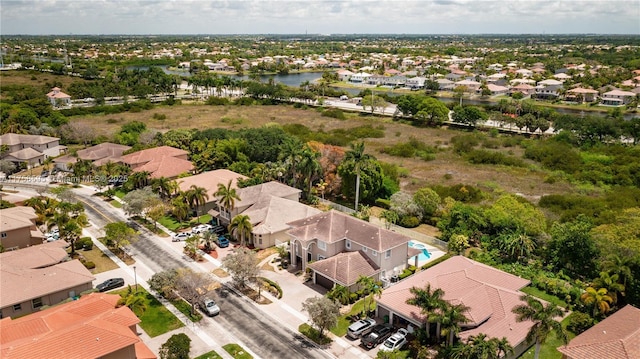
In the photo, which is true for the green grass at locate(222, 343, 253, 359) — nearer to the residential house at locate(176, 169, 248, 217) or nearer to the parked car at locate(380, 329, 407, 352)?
the parked car at locate(380, 329, 407, 352)

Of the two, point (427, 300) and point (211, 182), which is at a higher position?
point (427, 300)

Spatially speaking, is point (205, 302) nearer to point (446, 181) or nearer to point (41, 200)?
point (41, 200)

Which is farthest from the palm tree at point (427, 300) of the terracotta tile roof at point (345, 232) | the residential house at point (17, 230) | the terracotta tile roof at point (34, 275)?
the residential house at point (17, 230)

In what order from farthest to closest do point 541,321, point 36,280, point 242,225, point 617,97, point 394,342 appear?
point 617,97, point 242,225, point 36,280, point 394,342, point 541,321

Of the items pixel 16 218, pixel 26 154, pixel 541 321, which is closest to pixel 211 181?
→ pixel 16 218

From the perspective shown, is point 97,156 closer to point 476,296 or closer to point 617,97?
point 476,296

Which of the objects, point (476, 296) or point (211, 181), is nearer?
point (476, 296)

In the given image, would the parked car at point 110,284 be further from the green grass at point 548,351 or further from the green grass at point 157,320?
the green grass at point 548,351

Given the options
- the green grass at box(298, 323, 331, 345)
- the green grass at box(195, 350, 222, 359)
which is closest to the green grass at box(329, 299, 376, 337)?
the green grass at box(298, 323, 331, 345)

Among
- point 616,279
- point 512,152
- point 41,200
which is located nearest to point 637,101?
point 512,152
